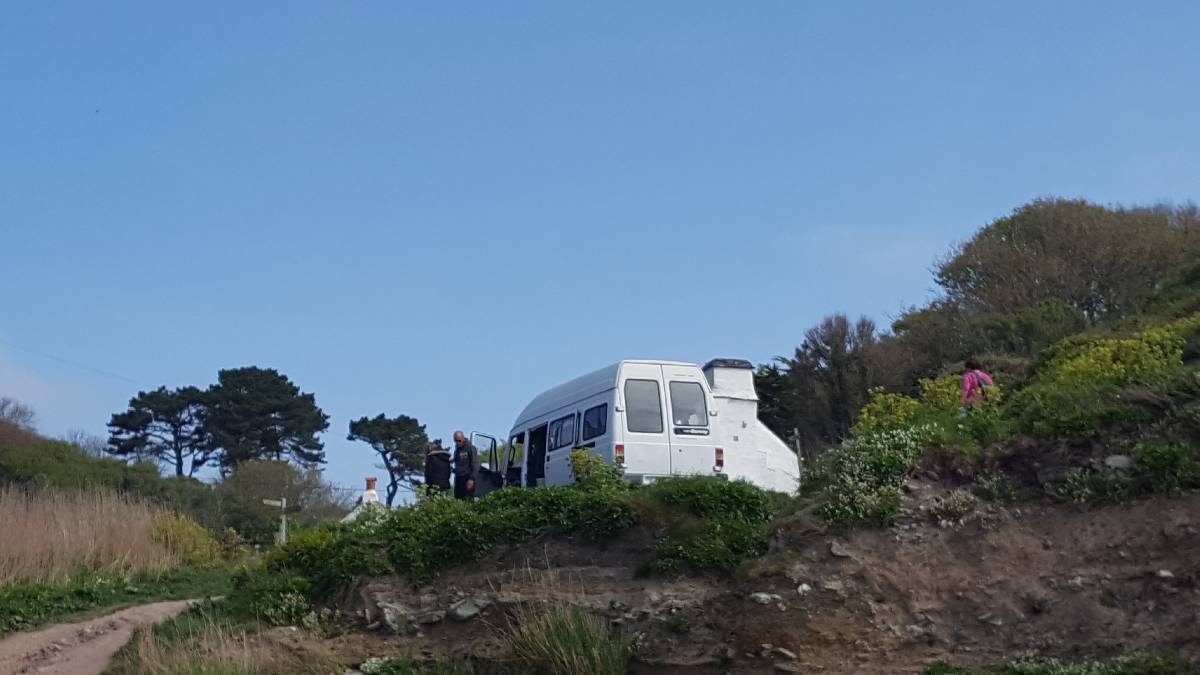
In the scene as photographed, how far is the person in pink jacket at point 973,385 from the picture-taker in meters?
14.6

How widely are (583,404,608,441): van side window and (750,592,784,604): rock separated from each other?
815 cm

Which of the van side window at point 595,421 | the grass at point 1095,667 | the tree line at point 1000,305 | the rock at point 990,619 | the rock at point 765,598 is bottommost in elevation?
the grass at point 1095,667

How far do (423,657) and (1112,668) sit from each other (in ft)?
21.0

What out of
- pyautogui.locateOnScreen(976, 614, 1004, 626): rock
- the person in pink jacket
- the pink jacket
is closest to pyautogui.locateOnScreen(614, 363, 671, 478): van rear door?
the person in pink jacket

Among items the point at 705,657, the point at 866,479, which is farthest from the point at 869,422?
the point at 705,657

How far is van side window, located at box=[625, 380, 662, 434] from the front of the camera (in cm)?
1933

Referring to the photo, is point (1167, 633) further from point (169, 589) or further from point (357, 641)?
point (169, 589)

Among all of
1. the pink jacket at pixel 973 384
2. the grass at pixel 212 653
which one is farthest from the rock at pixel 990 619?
the grass at pixel 212 653

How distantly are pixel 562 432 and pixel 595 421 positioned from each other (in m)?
1.38

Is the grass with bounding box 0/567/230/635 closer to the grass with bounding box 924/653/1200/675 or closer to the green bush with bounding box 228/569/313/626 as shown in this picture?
the green bush with bounding box 228/569/313/626

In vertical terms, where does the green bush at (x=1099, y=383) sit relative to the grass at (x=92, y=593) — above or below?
above

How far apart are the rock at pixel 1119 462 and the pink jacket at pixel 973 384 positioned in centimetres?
340

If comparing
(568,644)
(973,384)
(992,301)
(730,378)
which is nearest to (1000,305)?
(992,301)

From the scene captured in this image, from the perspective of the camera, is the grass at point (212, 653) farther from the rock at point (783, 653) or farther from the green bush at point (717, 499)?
the rock at point (783, 653)
